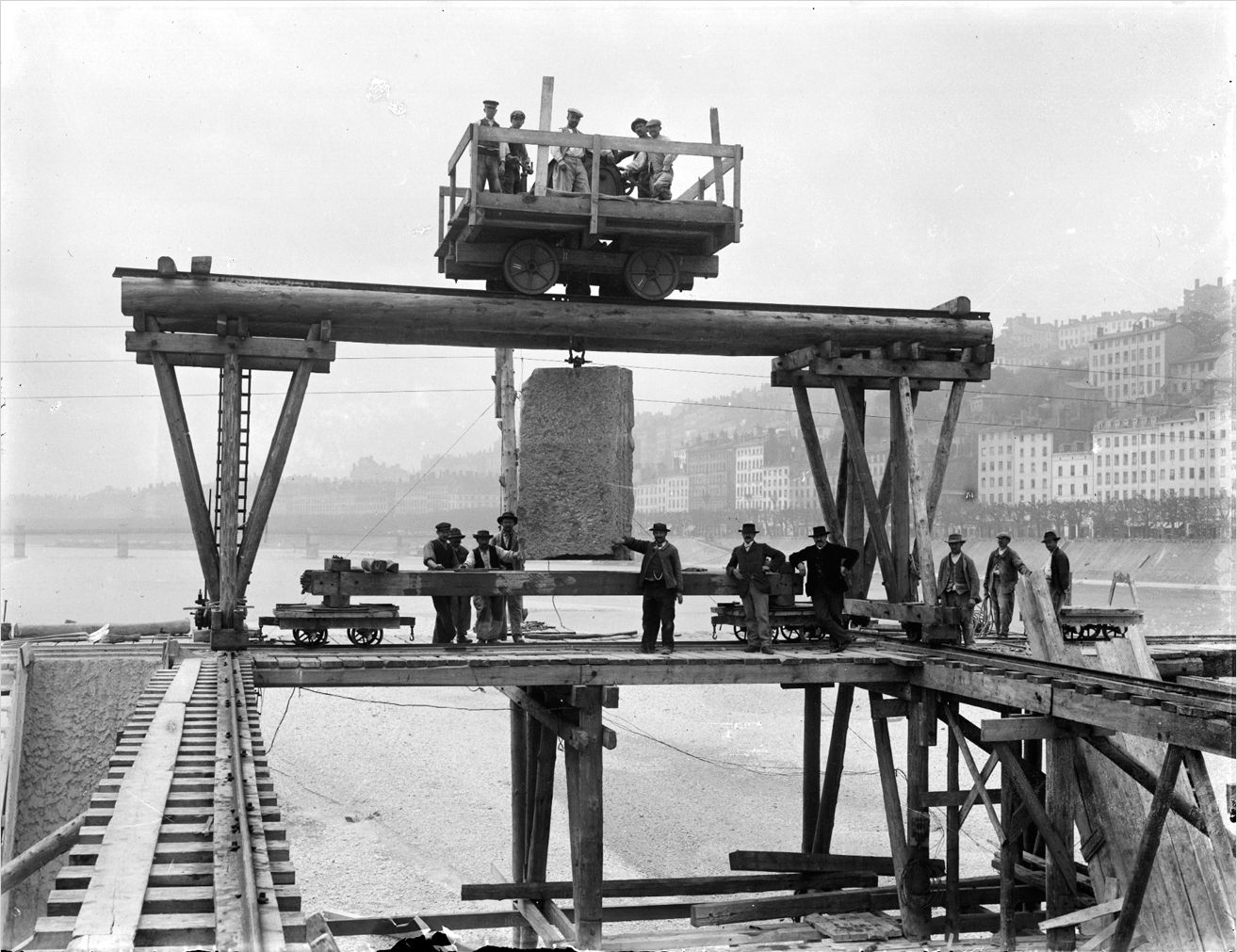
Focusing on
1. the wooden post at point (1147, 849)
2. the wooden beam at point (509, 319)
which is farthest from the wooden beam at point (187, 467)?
the wooden post at point (1147, 849)

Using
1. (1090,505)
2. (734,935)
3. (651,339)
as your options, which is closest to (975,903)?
(734,935)

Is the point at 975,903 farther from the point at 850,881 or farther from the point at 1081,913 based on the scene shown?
the point at 1081,913

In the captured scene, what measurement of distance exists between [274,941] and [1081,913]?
26.4ft

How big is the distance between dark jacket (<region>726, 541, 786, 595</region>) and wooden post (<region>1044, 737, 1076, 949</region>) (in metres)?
3.94

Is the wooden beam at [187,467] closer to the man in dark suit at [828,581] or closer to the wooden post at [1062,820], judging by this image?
the man in dark suit at [828,581]

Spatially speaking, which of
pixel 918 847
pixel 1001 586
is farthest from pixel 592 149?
pixel 1001 586

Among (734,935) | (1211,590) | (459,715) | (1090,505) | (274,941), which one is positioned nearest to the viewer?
(274,941)

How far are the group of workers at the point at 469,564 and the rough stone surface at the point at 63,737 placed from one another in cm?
387

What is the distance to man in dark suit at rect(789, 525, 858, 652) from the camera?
14828 millimetres

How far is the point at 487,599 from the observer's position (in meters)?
16.2

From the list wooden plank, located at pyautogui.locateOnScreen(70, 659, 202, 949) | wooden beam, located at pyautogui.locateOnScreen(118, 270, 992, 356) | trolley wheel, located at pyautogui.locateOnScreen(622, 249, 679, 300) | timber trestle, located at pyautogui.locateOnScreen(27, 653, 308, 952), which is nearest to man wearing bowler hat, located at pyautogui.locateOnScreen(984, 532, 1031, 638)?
wooden beam, located at pyautogui.locateOnScreen(118, 270, 992, 356)

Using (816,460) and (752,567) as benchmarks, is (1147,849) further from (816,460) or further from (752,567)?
(816,460)

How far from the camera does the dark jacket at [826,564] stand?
1484 centimetres

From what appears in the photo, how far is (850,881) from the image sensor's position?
51.9 ft
